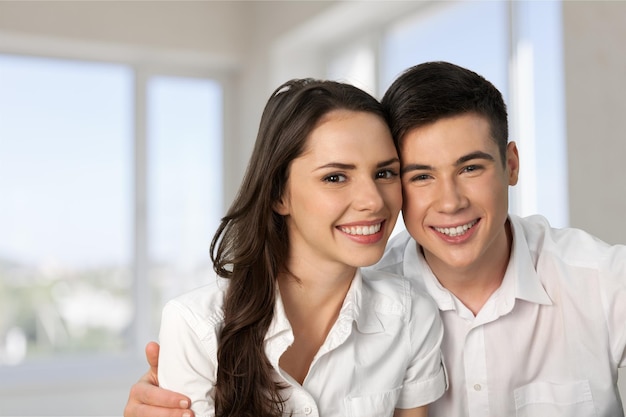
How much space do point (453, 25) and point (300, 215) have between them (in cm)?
230

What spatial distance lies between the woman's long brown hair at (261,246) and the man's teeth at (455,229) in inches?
12.3

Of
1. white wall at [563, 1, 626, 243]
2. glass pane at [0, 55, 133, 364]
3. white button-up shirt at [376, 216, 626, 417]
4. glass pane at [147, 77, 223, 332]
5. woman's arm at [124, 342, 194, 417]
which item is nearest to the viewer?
woman's arm at [124, 342, 194, 417]

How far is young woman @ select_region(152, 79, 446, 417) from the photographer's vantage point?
1560mm

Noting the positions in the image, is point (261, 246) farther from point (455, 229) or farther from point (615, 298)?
point (615, 298)

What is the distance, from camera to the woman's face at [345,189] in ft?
5.12

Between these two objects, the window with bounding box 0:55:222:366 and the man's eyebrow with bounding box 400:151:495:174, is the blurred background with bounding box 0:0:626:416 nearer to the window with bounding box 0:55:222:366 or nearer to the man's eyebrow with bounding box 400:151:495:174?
the window with bounding box 0:55:222:366

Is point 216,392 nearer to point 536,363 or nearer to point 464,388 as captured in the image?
point 464,388

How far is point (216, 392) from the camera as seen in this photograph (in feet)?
5.15

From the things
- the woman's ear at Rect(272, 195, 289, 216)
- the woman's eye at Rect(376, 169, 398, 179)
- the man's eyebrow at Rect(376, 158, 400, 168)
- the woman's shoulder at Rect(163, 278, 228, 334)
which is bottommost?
the woman's shoulder at Rect(163, 278, 228, 334)

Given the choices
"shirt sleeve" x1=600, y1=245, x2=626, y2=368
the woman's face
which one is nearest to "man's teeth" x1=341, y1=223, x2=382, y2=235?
the woman's face

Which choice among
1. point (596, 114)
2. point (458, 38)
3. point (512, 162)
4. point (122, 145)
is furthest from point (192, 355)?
point (122, 145)

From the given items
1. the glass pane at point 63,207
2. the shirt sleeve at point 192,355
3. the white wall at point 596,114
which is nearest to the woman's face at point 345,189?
the shirt sleeve at point 192,355

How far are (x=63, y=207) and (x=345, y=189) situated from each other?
3535 millimetres

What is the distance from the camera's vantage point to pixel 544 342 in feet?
5.89
